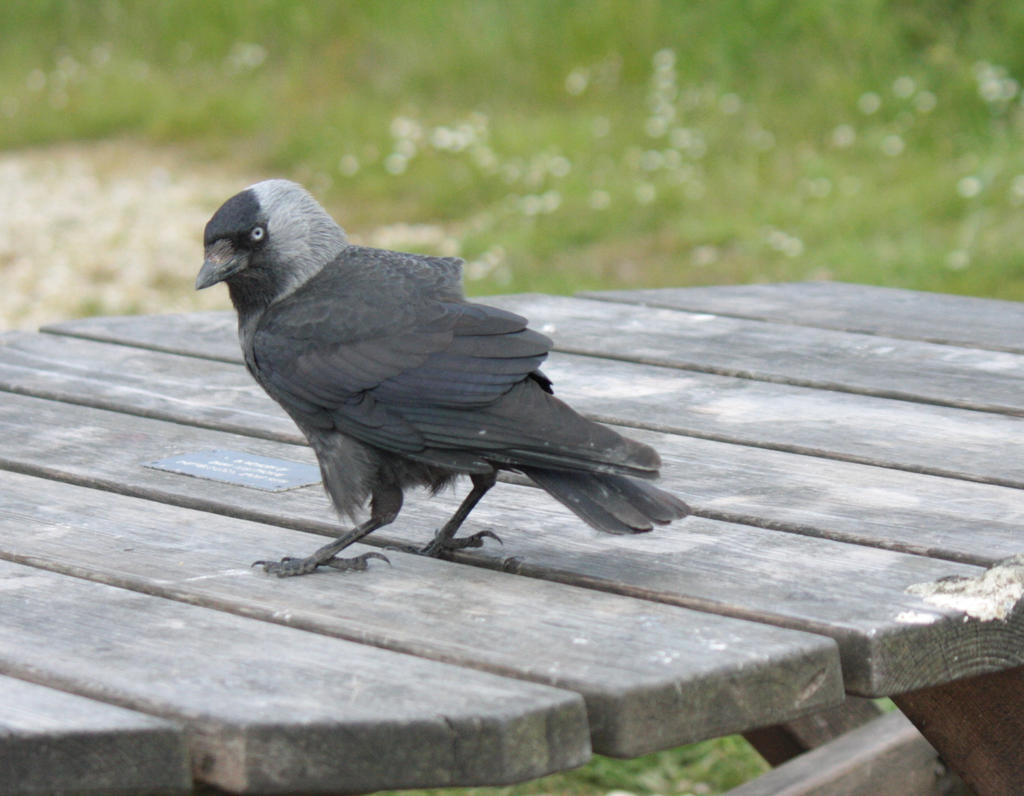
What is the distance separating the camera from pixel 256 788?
1354 mm

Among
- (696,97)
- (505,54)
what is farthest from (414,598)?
(505,54)

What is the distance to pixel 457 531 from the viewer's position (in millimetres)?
2121

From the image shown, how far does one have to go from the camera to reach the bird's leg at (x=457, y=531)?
1985 mm

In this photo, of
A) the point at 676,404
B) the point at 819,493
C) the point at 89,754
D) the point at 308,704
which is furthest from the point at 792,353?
the point at 89,754

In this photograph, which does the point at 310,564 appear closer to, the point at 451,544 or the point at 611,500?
the point at 451,544

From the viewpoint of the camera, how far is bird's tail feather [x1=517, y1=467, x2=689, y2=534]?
73.4 inches

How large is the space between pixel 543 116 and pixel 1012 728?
6564 millimetres

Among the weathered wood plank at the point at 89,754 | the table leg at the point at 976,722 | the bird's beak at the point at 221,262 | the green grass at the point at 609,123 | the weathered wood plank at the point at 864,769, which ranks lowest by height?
the weathered wood plank at the point at 864,769

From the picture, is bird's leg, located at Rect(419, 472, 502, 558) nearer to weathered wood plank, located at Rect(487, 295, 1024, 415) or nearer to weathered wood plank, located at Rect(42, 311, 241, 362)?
weathered wood plank, located at Rect(487, 295, 1024, 415)

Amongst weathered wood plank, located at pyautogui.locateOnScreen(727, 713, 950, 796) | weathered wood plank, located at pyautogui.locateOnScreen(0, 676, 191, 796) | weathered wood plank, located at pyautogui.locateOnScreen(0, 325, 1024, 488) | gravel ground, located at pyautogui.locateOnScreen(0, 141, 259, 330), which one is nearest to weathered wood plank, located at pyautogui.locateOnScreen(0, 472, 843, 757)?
weathered wood plank, located at pyautogui.locateOnScreen(0, 676, 191, 796)

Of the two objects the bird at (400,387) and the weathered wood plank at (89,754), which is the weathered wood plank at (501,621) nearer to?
the bird at (400,387)

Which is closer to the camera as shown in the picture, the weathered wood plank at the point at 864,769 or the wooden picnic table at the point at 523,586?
the wooden picnic table at the point at 523,586

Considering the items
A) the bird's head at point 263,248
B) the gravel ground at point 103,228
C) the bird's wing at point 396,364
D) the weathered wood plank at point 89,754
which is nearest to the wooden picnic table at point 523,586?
the weathered wood plank at point 89,754

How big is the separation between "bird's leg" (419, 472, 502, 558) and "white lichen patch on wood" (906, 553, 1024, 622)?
54cm
